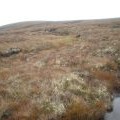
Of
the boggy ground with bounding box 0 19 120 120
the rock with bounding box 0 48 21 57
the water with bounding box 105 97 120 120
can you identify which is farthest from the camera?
the rock with bounding box 0 48 21 57

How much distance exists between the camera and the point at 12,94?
14188 mm

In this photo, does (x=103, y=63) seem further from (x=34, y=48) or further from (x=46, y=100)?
(x=34, y=48)

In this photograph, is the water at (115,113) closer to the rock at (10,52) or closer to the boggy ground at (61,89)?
the boggy ground at (61,89)

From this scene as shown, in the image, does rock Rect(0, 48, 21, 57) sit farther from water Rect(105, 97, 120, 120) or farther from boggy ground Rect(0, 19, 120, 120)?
water Rect(105, 97, 120, 120)

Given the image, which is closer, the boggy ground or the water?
the boggy ground

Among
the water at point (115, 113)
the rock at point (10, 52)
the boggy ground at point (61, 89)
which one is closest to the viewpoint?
the boggy ground at point (61, 89)

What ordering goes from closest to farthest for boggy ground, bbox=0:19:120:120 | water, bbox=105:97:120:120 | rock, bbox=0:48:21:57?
boggy ground, bbox=0:19:120:120 → water, bbox=105:97:120:120 → rock, bbox=0:48:21:57

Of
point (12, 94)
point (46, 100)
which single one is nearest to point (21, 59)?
point (12, 94)

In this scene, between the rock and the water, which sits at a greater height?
the rock

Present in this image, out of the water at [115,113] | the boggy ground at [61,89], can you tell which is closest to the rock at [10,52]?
the boggy ground at [61,89]

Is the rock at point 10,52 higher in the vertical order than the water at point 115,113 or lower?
higher

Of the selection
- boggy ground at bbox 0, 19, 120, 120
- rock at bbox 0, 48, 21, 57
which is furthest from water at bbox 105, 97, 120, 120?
rock at bbox 0, 48, 21, 57

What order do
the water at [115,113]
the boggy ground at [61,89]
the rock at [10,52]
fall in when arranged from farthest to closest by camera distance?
1. the rock at [10,52]
2. the water at [115,113]
3. the boggy ground at [61,89]

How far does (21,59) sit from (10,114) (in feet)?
46.4
